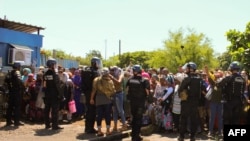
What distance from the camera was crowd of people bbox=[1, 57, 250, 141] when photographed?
32.6ft

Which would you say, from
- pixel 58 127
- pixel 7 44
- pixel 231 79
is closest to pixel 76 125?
pixel 58 127

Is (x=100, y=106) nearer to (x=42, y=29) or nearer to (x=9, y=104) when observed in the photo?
(x=9, y=104)

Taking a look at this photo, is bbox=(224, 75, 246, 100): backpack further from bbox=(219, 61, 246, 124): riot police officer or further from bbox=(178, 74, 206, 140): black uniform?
bbox=(178, 74, 206, 140): black uniform

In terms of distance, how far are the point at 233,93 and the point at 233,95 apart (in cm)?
6

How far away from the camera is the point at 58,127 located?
11148mm

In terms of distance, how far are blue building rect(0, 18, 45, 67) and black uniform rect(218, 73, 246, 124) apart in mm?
17474

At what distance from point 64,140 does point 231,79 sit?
175 inches

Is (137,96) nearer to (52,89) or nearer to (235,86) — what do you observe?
(235,86)

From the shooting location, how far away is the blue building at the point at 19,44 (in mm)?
26344

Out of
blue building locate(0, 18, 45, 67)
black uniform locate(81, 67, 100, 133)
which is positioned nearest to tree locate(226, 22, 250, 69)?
black uniform locate(81, 67, 100, 133)

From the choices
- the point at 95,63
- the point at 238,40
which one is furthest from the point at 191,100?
the point at 238,40

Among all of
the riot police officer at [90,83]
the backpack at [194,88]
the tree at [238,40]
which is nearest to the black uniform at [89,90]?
the riot police officer at [90,83]

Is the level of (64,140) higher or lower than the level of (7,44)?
lower
